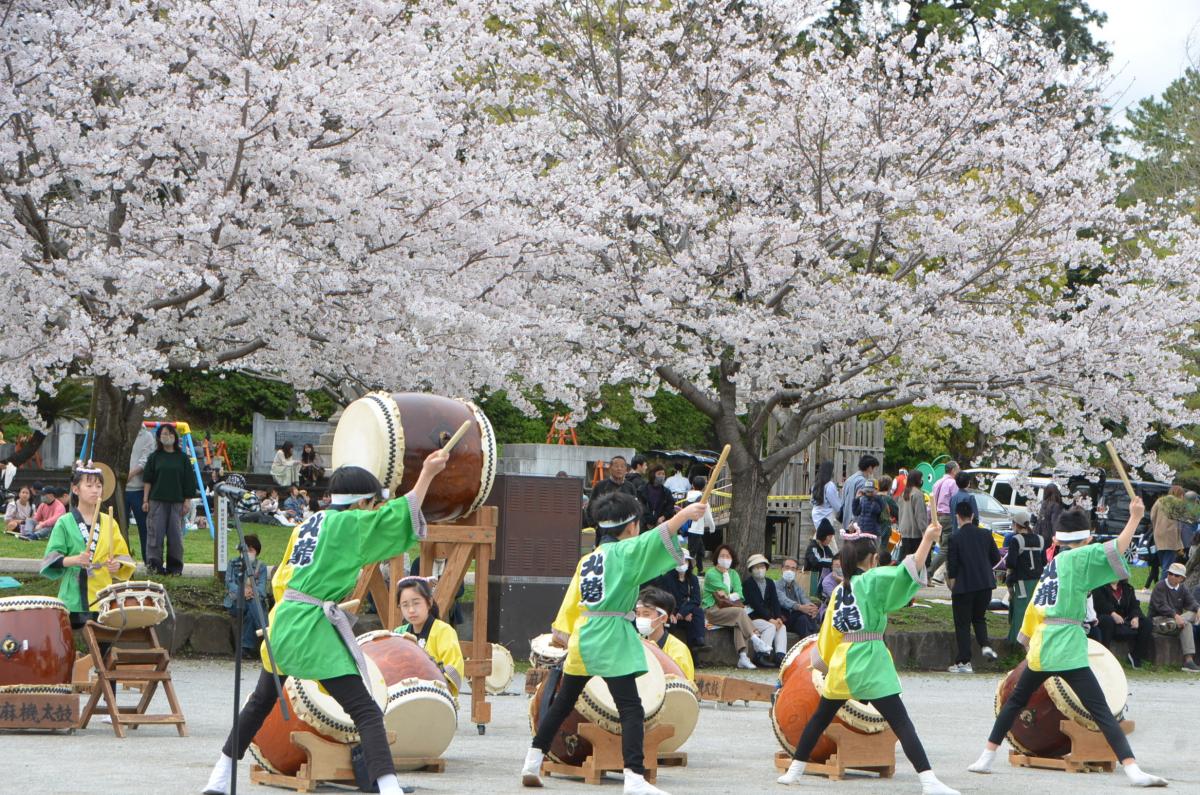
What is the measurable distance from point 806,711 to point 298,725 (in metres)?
2.76

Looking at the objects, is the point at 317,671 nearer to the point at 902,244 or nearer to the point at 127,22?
the point at 127,22

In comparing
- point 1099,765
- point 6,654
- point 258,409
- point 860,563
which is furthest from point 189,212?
point 258,409

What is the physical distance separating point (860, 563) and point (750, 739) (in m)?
2.61

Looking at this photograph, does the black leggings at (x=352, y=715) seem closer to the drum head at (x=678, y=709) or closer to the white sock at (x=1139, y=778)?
the drum head at (x=678, y=709)

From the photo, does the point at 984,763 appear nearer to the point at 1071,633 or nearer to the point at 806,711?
the point at 1071,633

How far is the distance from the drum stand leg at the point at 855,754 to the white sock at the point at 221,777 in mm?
3140

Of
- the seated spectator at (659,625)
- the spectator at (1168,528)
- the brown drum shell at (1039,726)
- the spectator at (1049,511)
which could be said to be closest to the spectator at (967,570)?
the spectator at (1049,511)

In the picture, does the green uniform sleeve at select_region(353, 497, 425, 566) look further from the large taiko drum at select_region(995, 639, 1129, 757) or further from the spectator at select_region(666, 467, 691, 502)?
the spectator at select_region(666, 467, 691, 502)

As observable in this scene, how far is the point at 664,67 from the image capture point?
65.6ft

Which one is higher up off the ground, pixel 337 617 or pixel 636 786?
pixel 337 617

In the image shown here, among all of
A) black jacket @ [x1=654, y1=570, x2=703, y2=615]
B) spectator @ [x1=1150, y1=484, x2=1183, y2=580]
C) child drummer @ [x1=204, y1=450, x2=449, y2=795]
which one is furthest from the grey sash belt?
spectator @ [x1=1150, y1=484, x2=1183, y2=580]

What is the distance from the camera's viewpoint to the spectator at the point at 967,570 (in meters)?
16.1

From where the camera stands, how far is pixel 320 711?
7.67 meters

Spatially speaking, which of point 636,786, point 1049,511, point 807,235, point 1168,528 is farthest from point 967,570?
point 636,786
